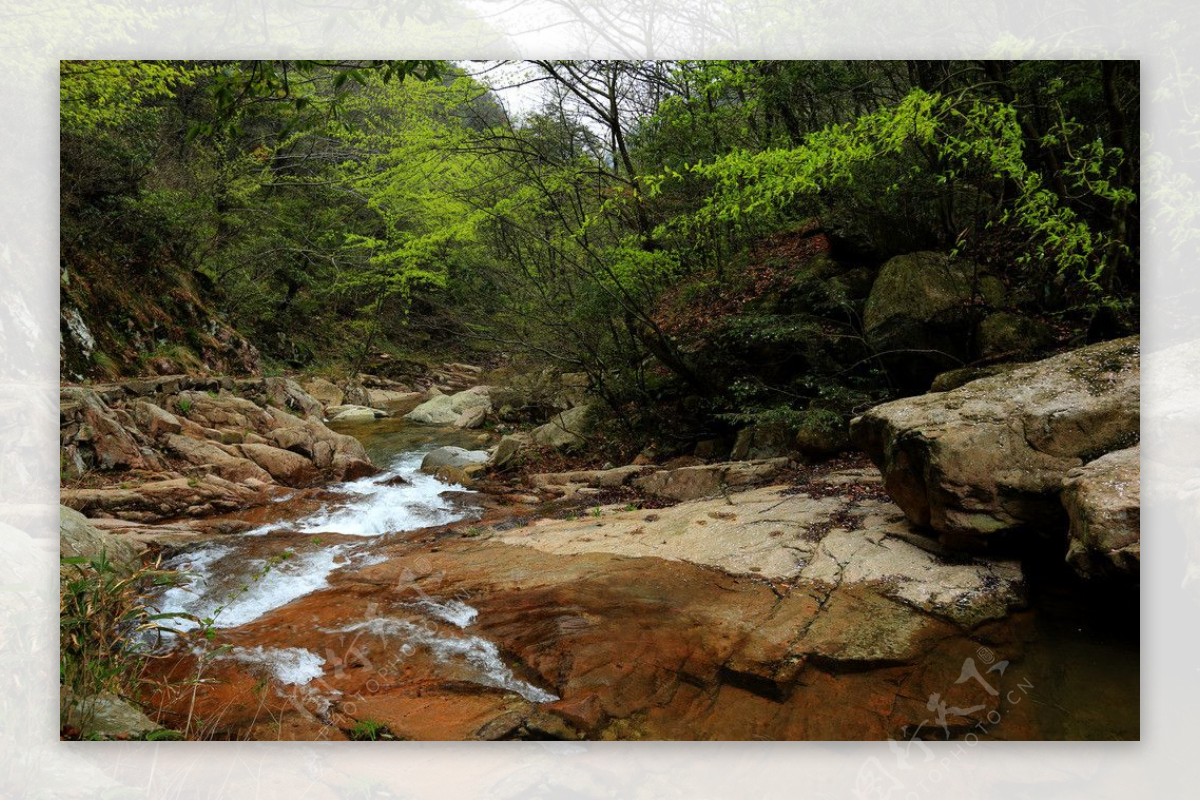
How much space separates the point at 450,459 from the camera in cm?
799

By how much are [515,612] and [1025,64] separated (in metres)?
4.05

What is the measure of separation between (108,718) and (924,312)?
5.50 m

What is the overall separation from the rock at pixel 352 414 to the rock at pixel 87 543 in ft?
23.3

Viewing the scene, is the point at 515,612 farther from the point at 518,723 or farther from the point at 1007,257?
the point at 1007,257

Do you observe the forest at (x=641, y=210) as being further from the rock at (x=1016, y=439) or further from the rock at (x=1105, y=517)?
the rock at (x=1105, y=517)

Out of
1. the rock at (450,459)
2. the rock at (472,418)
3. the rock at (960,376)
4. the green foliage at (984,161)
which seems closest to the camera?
the green foliage at (984,161)

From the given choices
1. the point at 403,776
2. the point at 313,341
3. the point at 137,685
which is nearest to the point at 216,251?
the point at 313,341

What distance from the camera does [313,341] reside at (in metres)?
11.4

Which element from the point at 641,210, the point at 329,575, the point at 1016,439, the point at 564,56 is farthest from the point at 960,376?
the point at 329,575

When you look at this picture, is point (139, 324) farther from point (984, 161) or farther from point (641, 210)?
point (984, 161)

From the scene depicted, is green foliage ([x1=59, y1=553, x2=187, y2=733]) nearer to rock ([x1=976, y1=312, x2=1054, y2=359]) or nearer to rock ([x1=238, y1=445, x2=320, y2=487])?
rock ([x1=238, y1=445, x2=320, y2=487])

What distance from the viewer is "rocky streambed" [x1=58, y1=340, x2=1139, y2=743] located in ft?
7.91

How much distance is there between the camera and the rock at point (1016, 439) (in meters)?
2.69

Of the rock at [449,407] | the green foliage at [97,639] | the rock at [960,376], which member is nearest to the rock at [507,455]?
the rock at [449,407]
